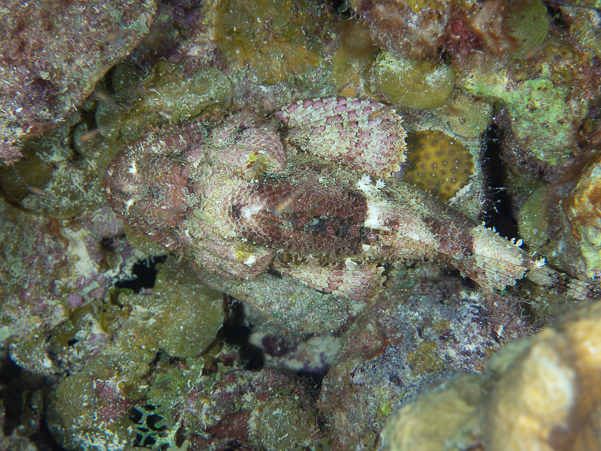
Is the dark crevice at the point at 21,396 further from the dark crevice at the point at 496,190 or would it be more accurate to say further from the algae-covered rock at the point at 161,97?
the dark crevice at the point at 496,190

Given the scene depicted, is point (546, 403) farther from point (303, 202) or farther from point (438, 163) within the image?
point (438, 163)

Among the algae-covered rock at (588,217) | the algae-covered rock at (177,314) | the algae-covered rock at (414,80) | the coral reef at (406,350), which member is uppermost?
the algae-covered rock at (414,80)

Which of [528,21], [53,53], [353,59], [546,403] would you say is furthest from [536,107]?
[53,53]

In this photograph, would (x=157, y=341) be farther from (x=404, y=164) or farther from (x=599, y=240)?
(x=599, y=240)

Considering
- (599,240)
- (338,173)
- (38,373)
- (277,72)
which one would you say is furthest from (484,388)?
(38,373)

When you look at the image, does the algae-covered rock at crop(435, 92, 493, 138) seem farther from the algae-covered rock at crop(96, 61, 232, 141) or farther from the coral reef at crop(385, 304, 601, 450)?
the coral reef at crop(385, 304, 601, 450)

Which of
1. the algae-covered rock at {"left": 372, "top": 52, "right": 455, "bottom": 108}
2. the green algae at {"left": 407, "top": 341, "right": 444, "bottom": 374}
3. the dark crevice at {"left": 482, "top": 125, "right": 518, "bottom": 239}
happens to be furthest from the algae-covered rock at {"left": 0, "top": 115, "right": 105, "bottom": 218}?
the dark crevice at {"left": 482, "top": 125, "right": 518, "bottom": 239}

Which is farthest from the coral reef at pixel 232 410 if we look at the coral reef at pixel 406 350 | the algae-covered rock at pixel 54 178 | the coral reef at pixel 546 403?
the coral reef at pixel 546 403
